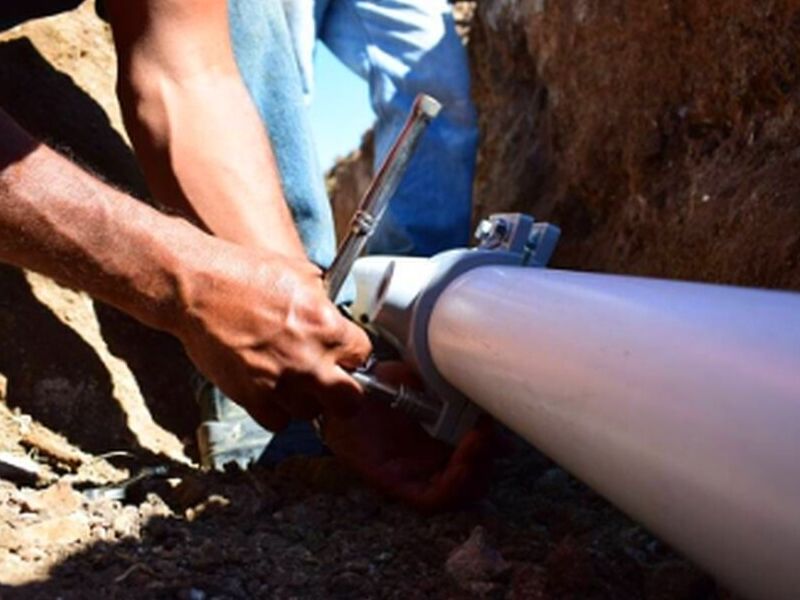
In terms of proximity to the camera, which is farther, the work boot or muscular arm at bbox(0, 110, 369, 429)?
the work boot

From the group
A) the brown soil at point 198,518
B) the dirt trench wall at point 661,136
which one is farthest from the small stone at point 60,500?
the dirt trench wall at point 661,136

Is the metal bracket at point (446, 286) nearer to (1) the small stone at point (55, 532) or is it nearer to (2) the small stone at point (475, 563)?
(2) the small stone at point (475, 563)

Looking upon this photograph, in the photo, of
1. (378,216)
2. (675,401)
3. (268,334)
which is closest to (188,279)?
(268,334)

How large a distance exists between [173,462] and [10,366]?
0.37 m

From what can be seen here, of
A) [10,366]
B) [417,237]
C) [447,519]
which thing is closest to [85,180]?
[447,519]

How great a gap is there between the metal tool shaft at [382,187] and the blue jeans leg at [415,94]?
1.11 m

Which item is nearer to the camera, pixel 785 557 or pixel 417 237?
pixel 785 557

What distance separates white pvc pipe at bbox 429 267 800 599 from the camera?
61cm

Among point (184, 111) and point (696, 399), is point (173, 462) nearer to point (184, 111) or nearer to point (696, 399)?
point (184, 111)

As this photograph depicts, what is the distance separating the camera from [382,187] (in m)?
1.32

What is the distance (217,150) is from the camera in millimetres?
1538

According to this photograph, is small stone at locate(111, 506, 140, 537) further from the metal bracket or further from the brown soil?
the metal bracket

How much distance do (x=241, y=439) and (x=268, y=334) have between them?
1.59 ft

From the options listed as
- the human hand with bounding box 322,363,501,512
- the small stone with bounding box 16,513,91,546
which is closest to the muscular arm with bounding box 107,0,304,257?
the human hand with bounding box 322,363,501,512
